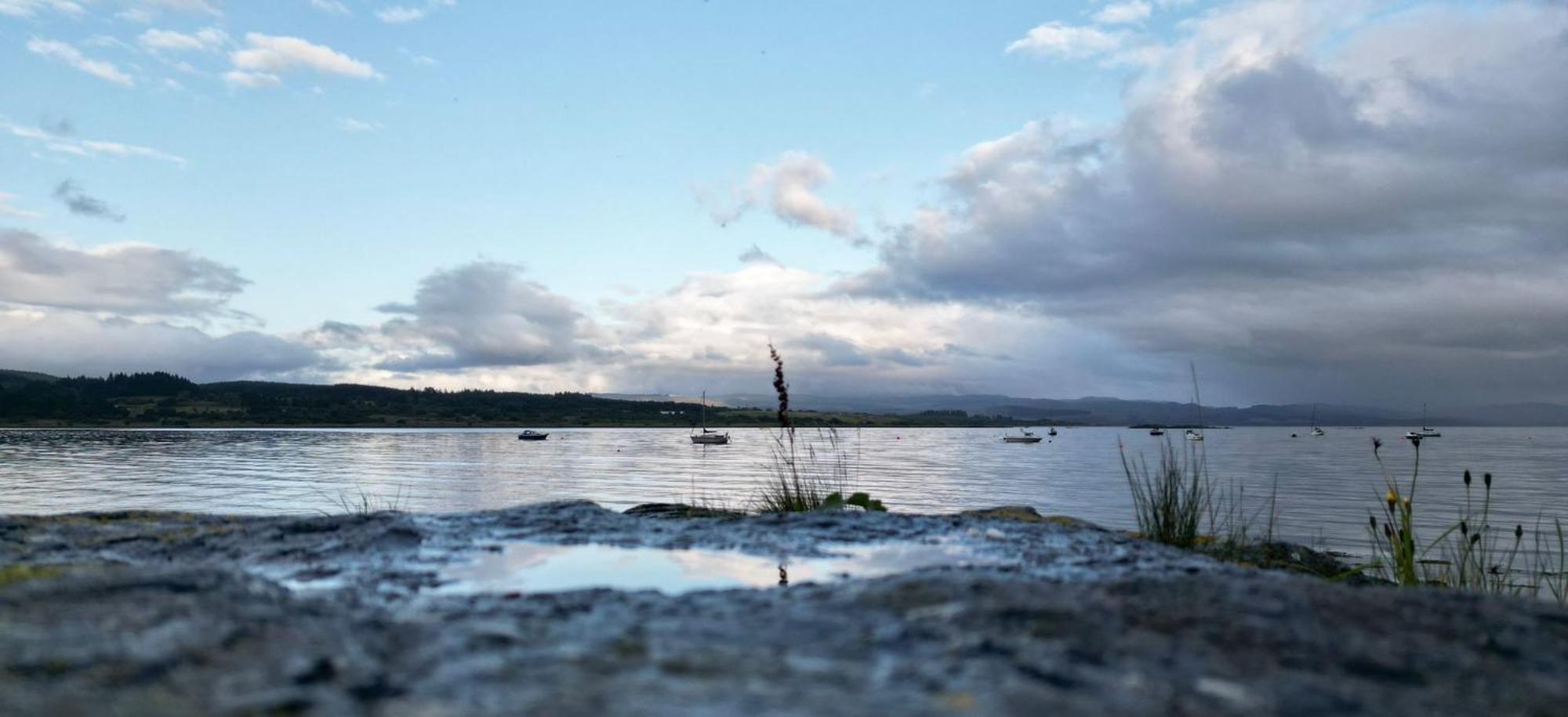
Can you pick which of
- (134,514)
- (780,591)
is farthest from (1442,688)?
(134,514)

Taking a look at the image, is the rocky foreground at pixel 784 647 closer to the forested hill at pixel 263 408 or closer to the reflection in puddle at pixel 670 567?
the reflection in puddle at pixel 670 567

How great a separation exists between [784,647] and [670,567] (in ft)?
5.29

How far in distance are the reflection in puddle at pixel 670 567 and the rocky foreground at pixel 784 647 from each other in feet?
0.83

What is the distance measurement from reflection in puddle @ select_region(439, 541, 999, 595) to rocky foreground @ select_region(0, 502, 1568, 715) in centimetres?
25

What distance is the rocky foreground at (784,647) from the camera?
1.67 metres

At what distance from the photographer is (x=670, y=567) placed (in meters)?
3.58

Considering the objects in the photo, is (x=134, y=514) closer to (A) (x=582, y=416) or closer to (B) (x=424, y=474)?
(B) (x=424, y=474)


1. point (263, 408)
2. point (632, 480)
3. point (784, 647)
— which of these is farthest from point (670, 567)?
point (263, 408)

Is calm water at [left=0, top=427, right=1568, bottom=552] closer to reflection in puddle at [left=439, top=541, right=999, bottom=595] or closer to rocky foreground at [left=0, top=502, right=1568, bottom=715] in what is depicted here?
reflection in puddle at [left=439, top=541, right=999, bottom=595]

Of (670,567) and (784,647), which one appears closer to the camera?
(784,647)

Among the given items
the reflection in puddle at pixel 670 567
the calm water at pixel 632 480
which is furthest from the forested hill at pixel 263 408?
the reflection in puddle at pixel 670 567

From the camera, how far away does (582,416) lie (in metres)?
181

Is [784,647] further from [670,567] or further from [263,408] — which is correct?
[263,408]

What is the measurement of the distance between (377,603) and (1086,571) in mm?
Answer: 2350
